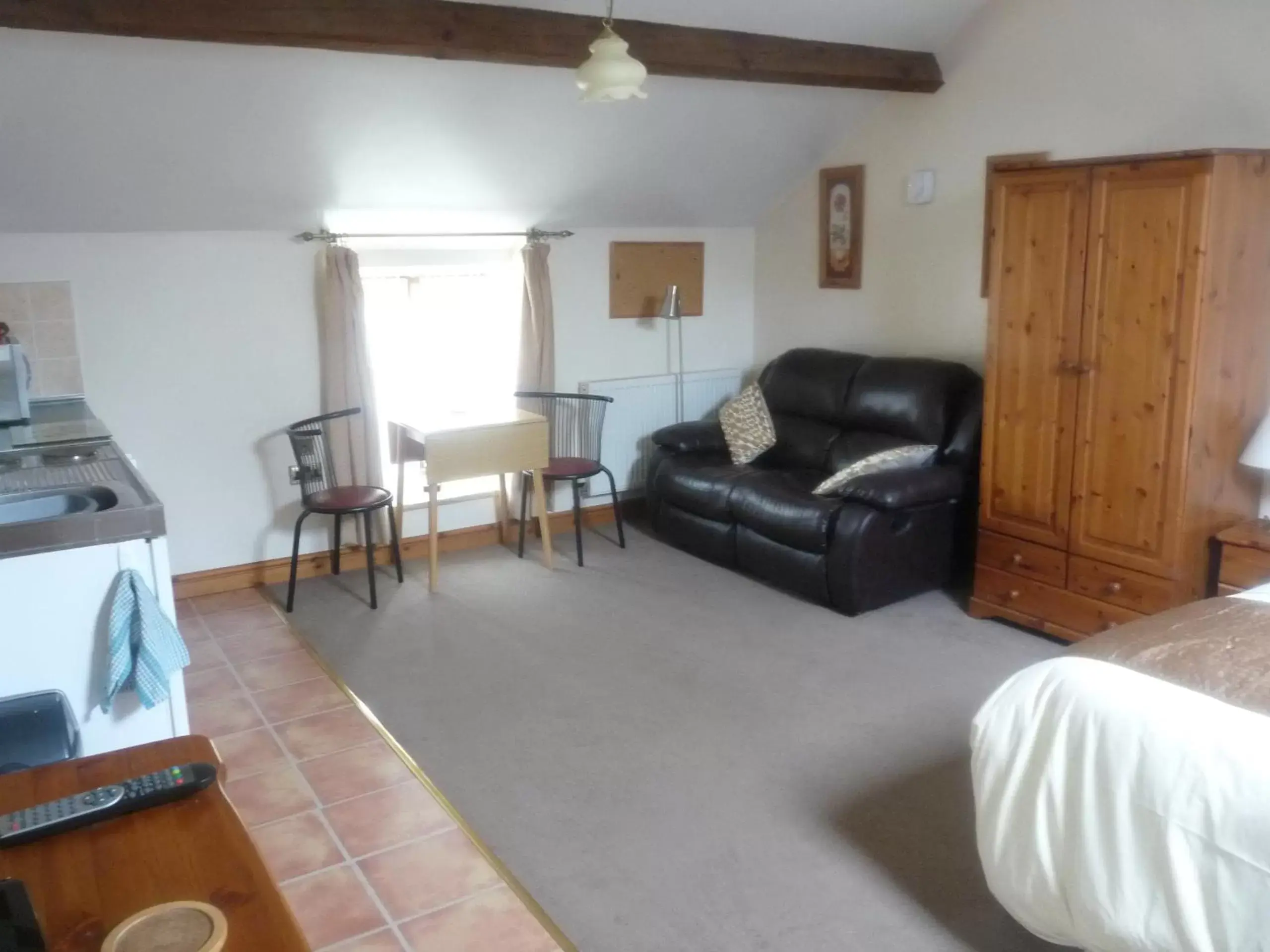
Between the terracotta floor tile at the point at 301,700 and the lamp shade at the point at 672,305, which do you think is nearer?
the terracotta floor tile at the point at 301,700

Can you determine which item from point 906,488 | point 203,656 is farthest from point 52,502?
point 906,488

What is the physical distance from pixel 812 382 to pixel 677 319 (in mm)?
843

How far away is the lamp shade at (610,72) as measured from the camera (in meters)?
2.97

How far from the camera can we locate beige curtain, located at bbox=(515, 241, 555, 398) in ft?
16.0

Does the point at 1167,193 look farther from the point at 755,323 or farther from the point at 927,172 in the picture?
the point at 755,323

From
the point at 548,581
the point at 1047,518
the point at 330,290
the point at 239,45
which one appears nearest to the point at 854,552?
the point at 1047,518

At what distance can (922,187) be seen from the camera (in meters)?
4.68

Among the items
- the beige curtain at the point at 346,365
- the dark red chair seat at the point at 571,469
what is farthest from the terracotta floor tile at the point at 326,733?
the dark red chair seat at the point at 571,469

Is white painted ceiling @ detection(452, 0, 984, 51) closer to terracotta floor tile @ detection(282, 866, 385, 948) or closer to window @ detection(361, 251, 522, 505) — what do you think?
window @ detection(361, 251, 522, 505)

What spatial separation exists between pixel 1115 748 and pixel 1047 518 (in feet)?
6.45

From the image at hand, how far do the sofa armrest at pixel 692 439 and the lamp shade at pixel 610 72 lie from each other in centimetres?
217

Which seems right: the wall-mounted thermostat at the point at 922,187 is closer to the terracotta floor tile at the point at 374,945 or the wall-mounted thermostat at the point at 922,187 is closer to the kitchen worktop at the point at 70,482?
the kitchen worktop at the point at 70,482

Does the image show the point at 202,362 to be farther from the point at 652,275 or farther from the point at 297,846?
the point at 297,846

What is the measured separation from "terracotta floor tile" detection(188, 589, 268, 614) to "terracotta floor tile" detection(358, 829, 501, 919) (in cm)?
204
